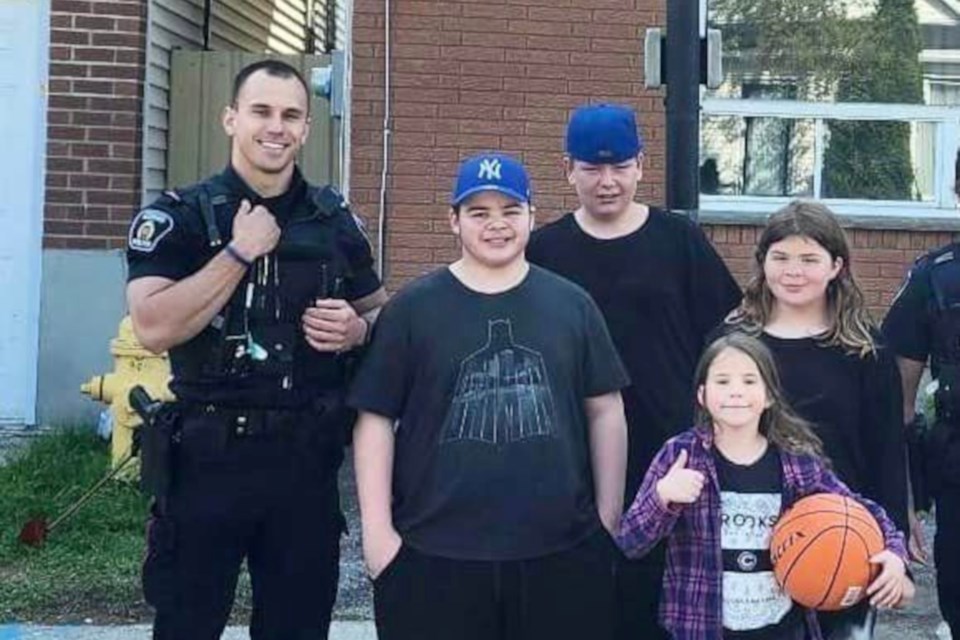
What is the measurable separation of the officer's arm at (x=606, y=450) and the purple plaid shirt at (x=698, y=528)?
61 mm

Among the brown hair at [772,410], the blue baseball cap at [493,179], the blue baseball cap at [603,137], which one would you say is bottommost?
the brown hair at [772,410]

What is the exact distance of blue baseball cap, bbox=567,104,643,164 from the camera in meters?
4.10

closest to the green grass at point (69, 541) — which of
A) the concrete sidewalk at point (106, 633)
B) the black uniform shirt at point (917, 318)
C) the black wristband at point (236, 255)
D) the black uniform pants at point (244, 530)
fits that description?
the concrete sidewalk at point (106, 633)

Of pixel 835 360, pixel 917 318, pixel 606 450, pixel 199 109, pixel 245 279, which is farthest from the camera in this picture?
pixel 199 109

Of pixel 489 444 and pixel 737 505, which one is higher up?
pixel 489 444

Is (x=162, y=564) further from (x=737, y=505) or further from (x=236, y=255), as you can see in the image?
(x=737, y=505)

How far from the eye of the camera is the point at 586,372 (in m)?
3.72

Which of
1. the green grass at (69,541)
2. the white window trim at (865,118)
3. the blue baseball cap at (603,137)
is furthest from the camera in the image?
the white window trim at (865,118)

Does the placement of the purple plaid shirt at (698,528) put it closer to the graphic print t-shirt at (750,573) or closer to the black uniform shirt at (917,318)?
the graphic print t-shirt at (750,573)

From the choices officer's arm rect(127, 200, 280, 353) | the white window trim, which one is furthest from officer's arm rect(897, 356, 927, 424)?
the white window trim

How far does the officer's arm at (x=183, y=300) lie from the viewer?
12.7 ft

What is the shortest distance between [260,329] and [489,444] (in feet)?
2.70

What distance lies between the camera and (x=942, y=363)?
14.3 feet

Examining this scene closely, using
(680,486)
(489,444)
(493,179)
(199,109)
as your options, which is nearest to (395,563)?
(489,444)
